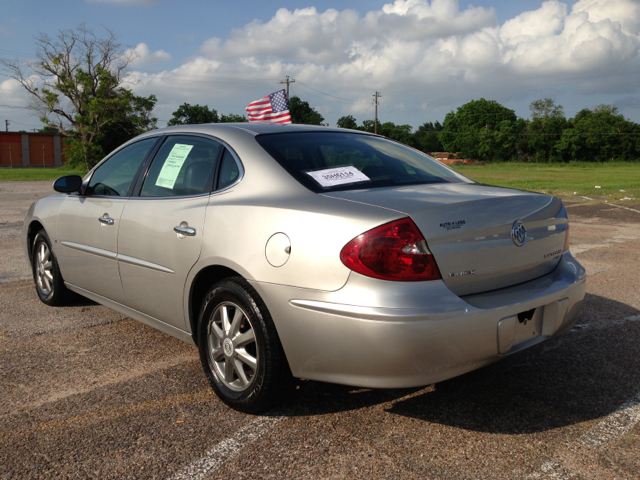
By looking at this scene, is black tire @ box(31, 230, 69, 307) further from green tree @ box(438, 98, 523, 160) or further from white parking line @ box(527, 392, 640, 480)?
green tree @ box(438, 98, 523, 160)

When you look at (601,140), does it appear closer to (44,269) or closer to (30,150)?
(30,150)

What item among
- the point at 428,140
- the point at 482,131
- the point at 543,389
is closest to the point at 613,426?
the point at 543,389

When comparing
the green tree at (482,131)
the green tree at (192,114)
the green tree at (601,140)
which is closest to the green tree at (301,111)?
the green tree at (192,114)

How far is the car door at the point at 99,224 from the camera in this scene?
12.3 feet

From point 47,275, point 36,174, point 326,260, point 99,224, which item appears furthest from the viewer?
point 36,174

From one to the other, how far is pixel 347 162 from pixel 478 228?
0.90m

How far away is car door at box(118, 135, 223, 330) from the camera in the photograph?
10.1 feet

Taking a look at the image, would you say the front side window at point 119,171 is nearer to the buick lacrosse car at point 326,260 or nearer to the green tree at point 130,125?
the buick lacrosse car at point 326,260

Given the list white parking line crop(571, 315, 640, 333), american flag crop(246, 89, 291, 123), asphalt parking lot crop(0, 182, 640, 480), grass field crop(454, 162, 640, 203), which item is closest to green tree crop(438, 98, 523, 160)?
grass field crop(454, 162, 640, 203)

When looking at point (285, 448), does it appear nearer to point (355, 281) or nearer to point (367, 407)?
point (367, 407)

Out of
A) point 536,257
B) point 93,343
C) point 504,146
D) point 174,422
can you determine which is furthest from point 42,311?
point 504,146

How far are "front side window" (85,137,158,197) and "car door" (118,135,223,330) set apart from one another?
0.78 ft

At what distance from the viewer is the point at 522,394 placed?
3070 mm

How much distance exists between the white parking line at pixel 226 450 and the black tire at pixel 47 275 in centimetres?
267
